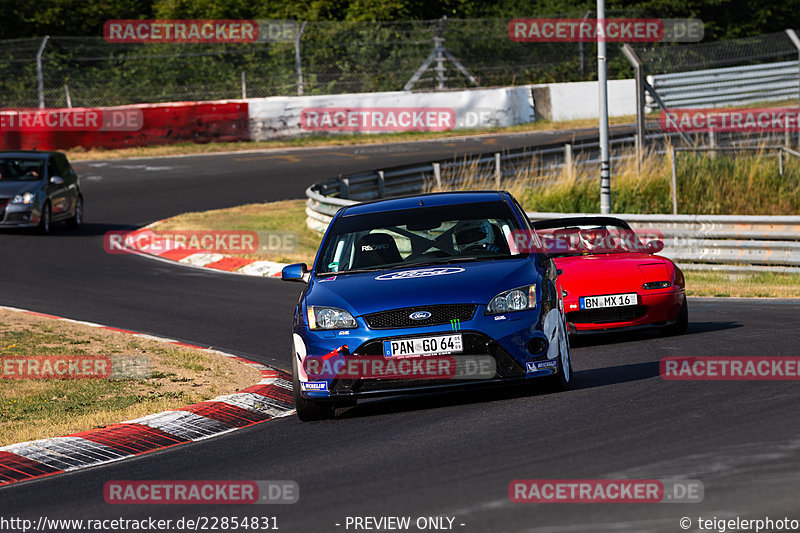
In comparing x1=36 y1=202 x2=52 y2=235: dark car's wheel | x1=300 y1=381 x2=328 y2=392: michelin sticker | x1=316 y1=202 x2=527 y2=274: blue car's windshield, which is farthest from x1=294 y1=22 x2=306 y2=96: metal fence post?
x1=300 y1=381 x2=328 y2=392: michelin sticker

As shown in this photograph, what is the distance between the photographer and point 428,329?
8.03 metres

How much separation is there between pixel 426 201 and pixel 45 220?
14924 mm

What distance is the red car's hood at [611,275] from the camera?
37.9 feet

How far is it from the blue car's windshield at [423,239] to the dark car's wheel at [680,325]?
3.01 meters

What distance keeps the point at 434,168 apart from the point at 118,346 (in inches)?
553

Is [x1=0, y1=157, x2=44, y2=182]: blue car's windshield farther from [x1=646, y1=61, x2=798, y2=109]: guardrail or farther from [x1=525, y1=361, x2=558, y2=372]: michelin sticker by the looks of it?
[x1=646, y1=61, x2=798, y2=109]: guardrail

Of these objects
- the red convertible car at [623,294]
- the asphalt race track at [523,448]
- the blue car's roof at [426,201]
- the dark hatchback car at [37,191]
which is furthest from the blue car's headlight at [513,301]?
the dark hatchback car at [37,191]

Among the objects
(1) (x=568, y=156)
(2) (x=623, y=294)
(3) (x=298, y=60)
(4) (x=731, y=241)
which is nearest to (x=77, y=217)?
(1) (x=568, y=156)

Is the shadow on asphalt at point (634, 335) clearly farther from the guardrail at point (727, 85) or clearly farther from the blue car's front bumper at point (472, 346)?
the guardrail at point (727, 85)

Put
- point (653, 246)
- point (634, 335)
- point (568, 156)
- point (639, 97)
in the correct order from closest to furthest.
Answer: point (653, 246)
point (634, 335)
point (639, 97)
point (568, 156)

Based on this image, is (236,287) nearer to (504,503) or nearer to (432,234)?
(432,234)

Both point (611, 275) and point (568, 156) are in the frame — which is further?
point (568, 156)

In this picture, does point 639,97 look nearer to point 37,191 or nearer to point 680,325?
point 37,191

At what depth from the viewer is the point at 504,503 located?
5500mm
